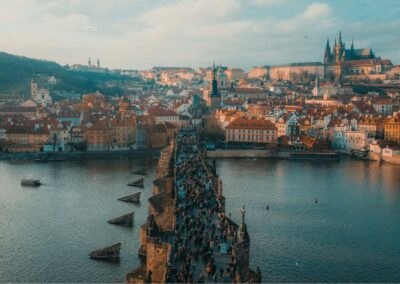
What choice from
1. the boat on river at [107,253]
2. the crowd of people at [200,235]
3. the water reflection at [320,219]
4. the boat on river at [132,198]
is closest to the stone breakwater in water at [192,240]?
the crowd of people at [200,235]

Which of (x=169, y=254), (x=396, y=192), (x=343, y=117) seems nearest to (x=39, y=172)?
(x=396, y=192)

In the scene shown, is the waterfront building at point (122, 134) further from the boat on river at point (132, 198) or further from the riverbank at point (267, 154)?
the boat on river at point (132, 198)

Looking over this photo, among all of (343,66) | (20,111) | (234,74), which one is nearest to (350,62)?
(343,66)

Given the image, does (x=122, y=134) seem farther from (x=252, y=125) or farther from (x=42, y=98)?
(x=42, y=98)

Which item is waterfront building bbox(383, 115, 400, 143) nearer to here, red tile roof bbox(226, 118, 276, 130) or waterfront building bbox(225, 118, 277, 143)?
waterfront building bbox(225, 118, 277, 143)

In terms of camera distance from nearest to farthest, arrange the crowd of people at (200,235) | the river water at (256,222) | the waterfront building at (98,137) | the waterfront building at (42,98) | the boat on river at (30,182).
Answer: the crowd of people at (200,235) → the river water at (256,222) → the boat on river at (30,182) → the waterfront building at (98,137) → the waterfront building at (42,98)

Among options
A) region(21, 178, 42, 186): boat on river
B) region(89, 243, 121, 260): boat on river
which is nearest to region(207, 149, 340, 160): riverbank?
region(21, 178, 42, 186): boat on river
